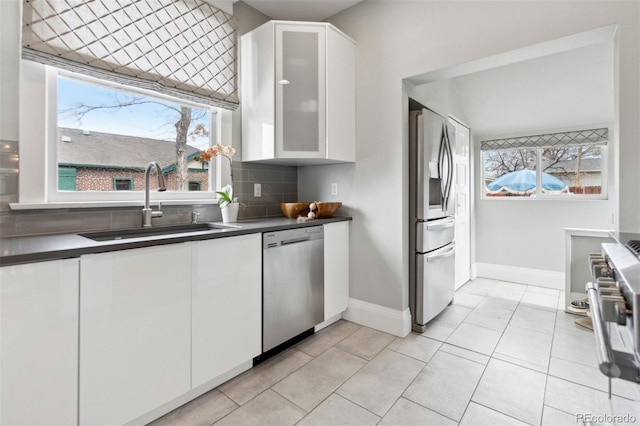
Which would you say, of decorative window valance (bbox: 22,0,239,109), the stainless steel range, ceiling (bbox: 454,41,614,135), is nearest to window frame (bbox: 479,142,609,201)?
ceiling (bbox: 454,41,614,135)

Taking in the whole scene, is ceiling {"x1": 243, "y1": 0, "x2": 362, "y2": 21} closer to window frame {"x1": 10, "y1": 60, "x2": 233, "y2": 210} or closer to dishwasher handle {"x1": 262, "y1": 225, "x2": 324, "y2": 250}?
window frame {"x1": 10, "y1": 60, "x2": 233, "y2": 210}

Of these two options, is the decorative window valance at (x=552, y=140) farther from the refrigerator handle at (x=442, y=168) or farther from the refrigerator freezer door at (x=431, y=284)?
the refrigerator freezer door at (x=431, y=284)

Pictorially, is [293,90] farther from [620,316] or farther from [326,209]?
[620,316]

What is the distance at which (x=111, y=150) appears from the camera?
198 centimetres

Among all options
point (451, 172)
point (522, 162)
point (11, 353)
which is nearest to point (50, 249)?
point (11, 353)

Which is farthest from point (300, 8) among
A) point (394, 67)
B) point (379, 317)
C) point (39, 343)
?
point (39, 343)

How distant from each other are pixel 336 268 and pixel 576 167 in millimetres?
3398

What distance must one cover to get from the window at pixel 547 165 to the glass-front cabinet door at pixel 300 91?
9.52ft

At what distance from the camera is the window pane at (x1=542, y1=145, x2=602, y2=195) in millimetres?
3621

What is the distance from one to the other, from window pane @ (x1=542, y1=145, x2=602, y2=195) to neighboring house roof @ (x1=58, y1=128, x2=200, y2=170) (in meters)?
4.41

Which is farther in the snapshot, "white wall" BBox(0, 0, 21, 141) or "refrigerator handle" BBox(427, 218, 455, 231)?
"refrigerator handle" BBox(427, 218, 455, 231)

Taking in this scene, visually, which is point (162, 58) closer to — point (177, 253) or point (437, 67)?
point (177, 253)

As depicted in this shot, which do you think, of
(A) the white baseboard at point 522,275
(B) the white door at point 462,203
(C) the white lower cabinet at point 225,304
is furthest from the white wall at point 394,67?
(A) the white baseboard at point 522,275

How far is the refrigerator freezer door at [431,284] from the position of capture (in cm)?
251
